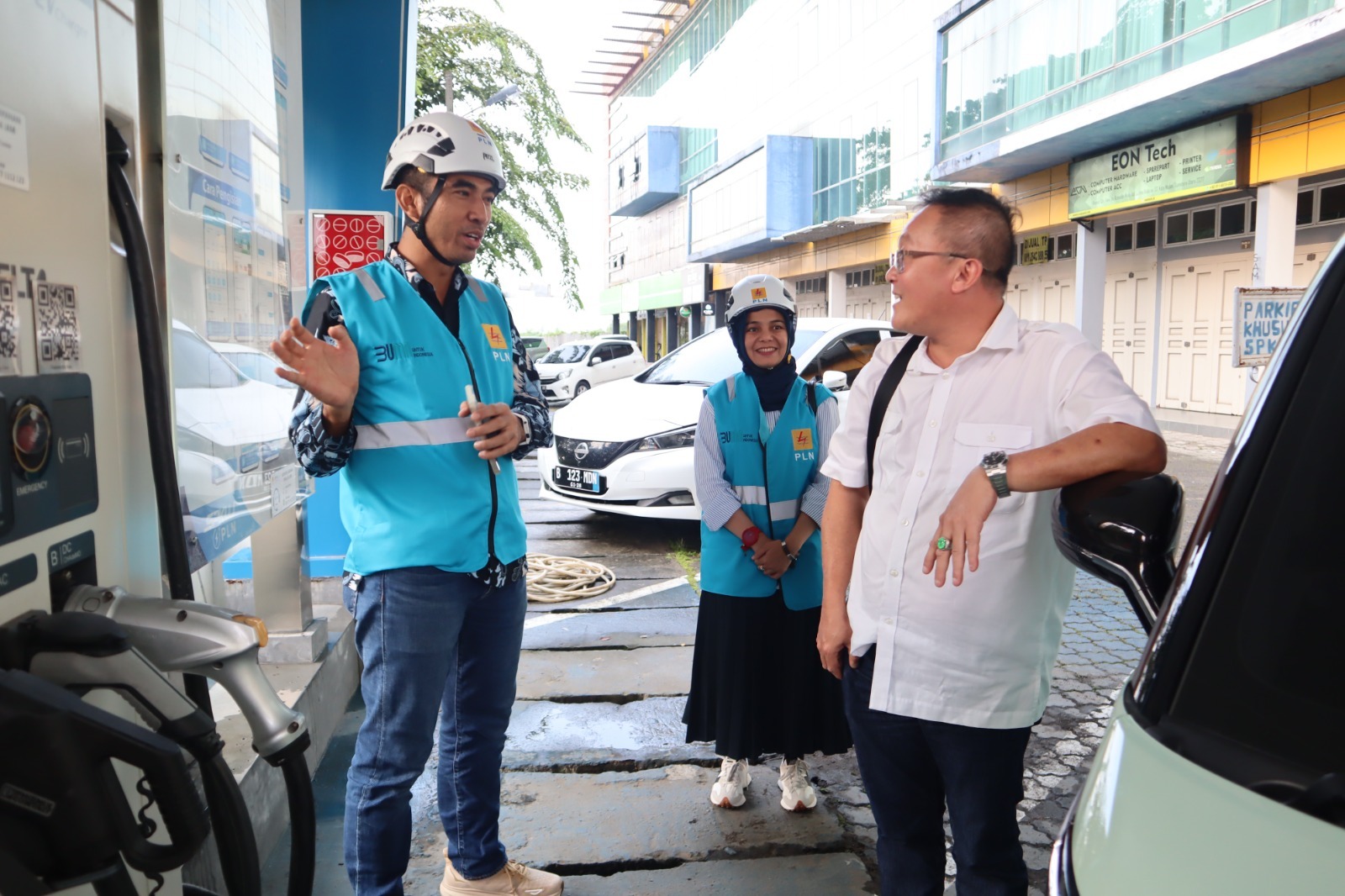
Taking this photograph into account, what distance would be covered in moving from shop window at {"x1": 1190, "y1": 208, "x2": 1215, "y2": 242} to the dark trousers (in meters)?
17.2

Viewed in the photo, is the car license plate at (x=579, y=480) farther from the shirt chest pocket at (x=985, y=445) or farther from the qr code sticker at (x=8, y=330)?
the qr code sticker at (x=8, y=330)

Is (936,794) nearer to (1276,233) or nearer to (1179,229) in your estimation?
(1276,233)

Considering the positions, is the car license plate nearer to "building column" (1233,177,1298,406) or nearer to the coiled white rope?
the coiled white rope

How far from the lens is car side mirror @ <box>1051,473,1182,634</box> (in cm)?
138

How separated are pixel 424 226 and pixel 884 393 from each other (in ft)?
3.94

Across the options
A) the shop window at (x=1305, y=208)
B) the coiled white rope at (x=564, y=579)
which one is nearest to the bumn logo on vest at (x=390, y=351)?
the coiled white rope at (x=564, y=579)

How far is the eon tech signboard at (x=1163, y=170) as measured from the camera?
46.5ft

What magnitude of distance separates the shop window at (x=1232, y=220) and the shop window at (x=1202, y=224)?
7.9 inches

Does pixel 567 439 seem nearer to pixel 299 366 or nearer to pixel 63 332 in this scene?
Result: pixel 299 366

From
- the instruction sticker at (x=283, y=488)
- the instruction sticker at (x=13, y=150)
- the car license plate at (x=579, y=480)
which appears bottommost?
the car license plate at (x=579, y=480)

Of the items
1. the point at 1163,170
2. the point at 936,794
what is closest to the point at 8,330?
the point at 936,794

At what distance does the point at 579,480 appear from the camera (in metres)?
7.73

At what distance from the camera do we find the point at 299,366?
2.16 meters

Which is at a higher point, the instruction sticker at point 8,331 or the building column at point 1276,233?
the building column at point 1276,233
